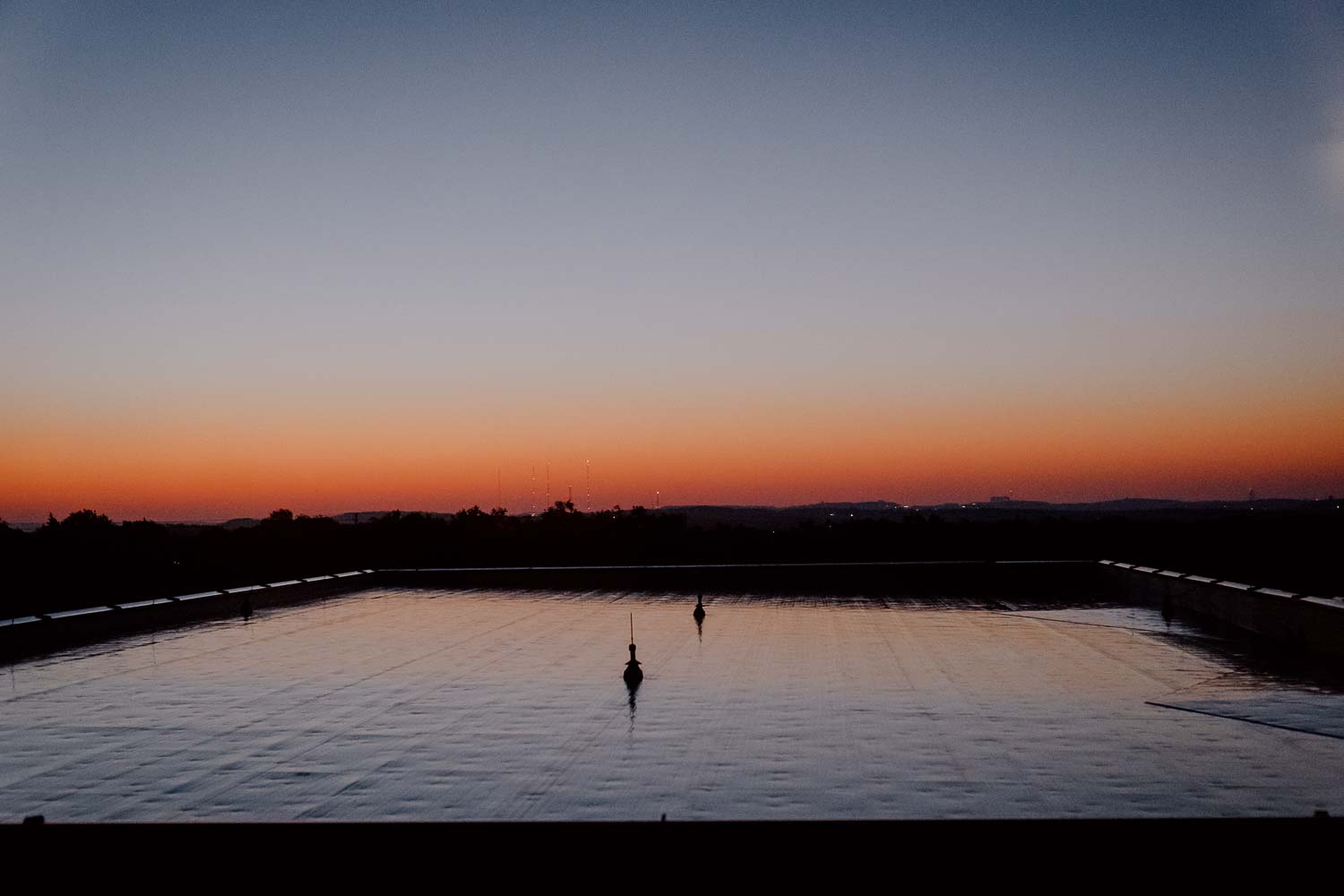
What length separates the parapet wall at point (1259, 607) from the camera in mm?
17000

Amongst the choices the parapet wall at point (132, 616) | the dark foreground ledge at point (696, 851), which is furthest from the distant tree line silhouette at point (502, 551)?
the dark foreground ledge at point (696, 851)

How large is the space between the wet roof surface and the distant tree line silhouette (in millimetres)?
9165

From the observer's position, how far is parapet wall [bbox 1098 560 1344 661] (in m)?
17.0

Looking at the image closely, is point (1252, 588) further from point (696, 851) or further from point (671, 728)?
point (696, 851)

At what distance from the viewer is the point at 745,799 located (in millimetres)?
8812

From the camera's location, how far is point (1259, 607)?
19844 mm

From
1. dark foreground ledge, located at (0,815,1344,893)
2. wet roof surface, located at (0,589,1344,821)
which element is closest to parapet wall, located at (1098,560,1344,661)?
wet roof surface, located at (0,589,1344,821)

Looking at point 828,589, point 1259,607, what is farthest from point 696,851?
point 828,589

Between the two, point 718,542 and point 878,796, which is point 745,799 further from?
point 718,542

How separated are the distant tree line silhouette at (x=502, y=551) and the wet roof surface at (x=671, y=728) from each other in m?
9.17

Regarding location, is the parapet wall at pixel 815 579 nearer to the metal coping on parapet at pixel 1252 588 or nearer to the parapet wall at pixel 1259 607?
the metal coping on parapet at pixel 1252 588

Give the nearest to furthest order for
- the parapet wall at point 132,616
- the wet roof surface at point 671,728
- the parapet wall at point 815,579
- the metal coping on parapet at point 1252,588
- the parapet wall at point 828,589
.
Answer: the wet roof surface at point 671,728 < the metal coping on parapet at point 1252,588 < the parapet wall at point 828,589 < the parapet wall at point 132,616 < the parapet wall at point 815,579

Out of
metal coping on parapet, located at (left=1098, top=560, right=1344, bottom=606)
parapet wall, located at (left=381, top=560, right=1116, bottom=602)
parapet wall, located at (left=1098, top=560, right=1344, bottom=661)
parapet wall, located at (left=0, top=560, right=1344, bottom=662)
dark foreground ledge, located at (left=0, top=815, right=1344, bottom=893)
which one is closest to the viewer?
dark foreground ledge, located at (left=0, top=815, right=1344, bottom=893)

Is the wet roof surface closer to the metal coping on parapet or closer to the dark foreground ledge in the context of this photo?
the dark foreground ledge
